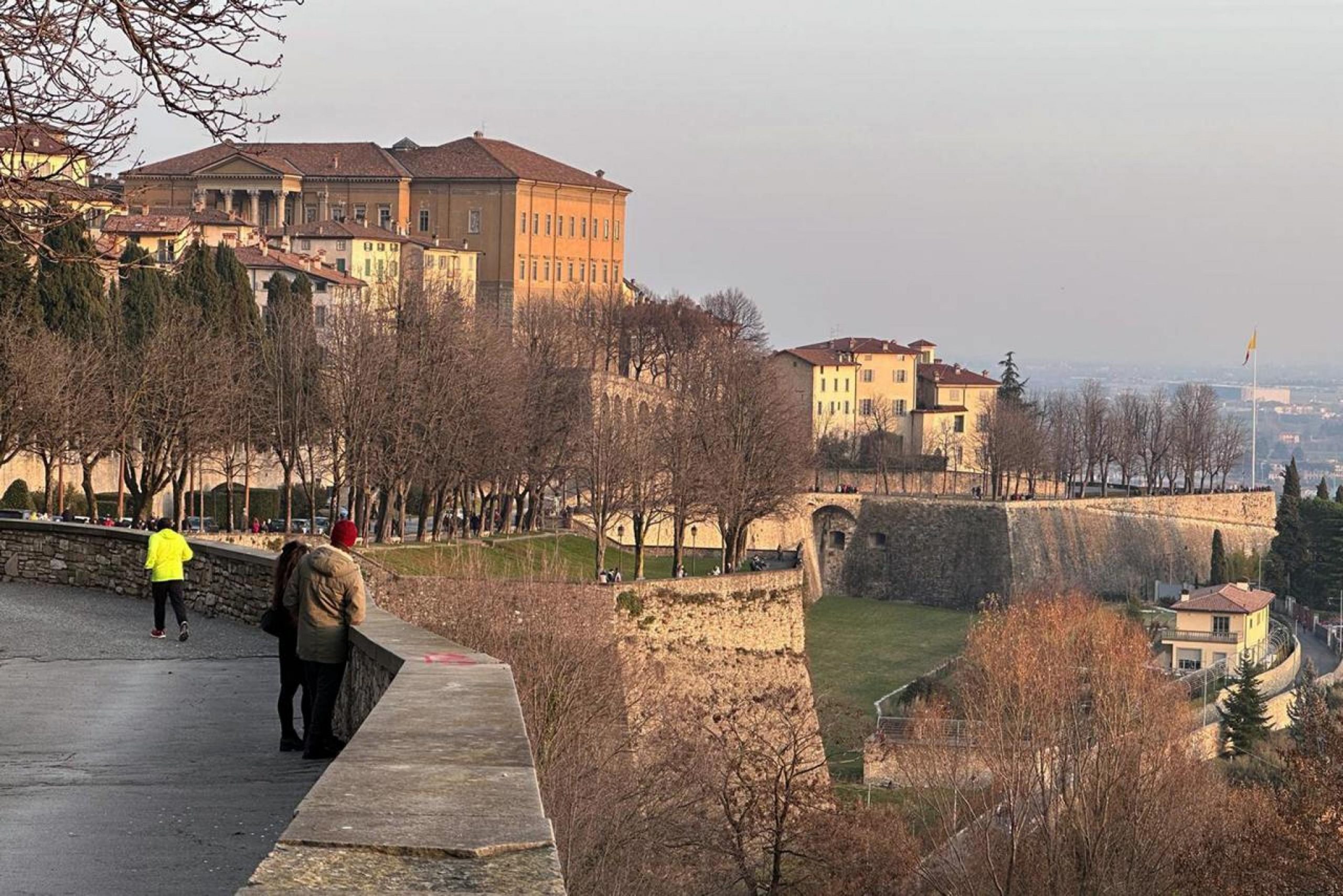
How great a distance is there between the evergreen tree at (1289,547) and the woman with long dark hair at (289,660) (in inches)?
3601

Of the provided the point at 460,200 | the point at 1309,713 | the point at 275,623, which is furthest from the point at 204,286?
the point at 460,200

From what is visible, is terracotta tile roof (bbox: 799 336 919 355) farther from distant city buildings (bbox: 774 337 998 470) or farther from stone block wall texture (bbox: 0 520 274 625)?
stone block wall texture (bbox: 0 520 274 625)

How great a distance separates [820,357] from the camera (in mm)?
117438

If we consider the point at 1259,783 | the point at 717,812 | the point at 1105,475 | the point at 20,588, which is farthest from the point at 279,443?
the point at 1105,475

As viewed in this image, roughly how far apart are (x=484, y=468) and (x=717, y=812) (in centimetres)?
2285

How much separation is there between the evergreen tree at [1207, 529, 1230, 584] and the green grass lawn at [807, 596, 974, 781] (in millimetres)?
15378

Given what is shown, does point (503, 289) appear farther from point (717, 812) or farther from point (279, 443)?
point (717, 812)

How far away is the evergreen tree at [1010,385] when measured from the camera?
12381cm

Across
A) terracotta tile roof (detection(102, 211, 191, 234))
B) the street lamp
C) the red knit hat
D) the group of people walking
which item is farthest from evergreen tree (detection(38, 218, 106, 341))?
the red knit hat

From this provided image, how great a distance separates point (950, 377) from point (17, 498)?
266ft

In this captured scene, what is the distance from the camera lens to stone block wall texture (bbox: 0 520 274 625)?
62.8 ft

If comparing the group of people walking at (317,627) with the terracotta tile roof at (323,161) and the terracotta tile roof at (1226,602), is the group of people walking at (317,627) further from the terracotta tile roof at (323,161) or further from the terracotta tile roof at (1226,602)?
the terracotta tile roof at (323,161)

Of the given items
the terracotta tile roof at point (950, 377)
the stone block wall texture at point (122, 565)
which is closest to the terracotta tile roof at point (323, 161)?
the terracotta tile roof at point (950, 377)

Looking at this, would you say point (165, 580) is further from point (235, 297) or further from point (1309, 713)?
point (235, 297)
